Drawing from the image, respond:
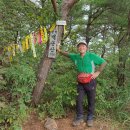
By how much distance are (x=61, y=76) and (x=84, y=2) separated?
4987mm

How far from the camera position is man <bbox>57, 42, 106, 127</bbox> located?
511 cm

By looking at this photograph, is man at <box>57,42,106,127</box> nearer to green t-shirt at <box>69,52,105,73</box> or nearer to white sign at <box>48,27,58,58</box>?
green t-shirt at <box>69,52,105,73</box>

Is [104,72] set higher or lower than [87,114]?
higher

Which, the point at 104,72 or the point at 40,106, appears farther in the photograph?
the point at 104,72

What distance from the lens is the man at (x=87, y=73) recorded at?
5.11 meters

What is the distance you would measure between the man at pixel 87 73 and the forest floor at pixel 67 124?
0.37ft

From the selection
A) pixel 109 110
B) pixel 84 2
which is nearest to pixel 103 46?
pixel 109 110

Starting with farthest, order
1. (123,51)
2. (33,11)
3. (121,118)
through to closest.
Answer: (33,11) → (123,51) → (121,118)

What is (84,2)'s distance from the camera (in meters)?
9.77

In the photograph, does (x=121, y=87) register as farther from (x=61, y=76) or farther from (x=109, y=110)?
(x=61, y=76)

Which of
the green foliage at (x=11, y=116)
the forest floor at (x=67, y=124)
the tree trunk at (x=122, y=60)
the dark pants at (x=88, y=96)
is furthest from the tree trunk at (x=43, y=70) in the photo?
the tree trunk at (x=122, y=60)

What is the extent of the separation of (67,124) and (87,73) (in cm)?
105

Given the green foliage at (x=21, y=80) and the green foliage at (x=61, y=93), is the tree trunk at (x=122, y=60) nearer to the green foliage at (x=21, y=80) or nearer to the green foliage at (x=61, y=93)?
the green foliage at (x=61, y=93)

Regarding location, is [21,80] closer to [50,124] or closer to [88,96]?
[50,124]
